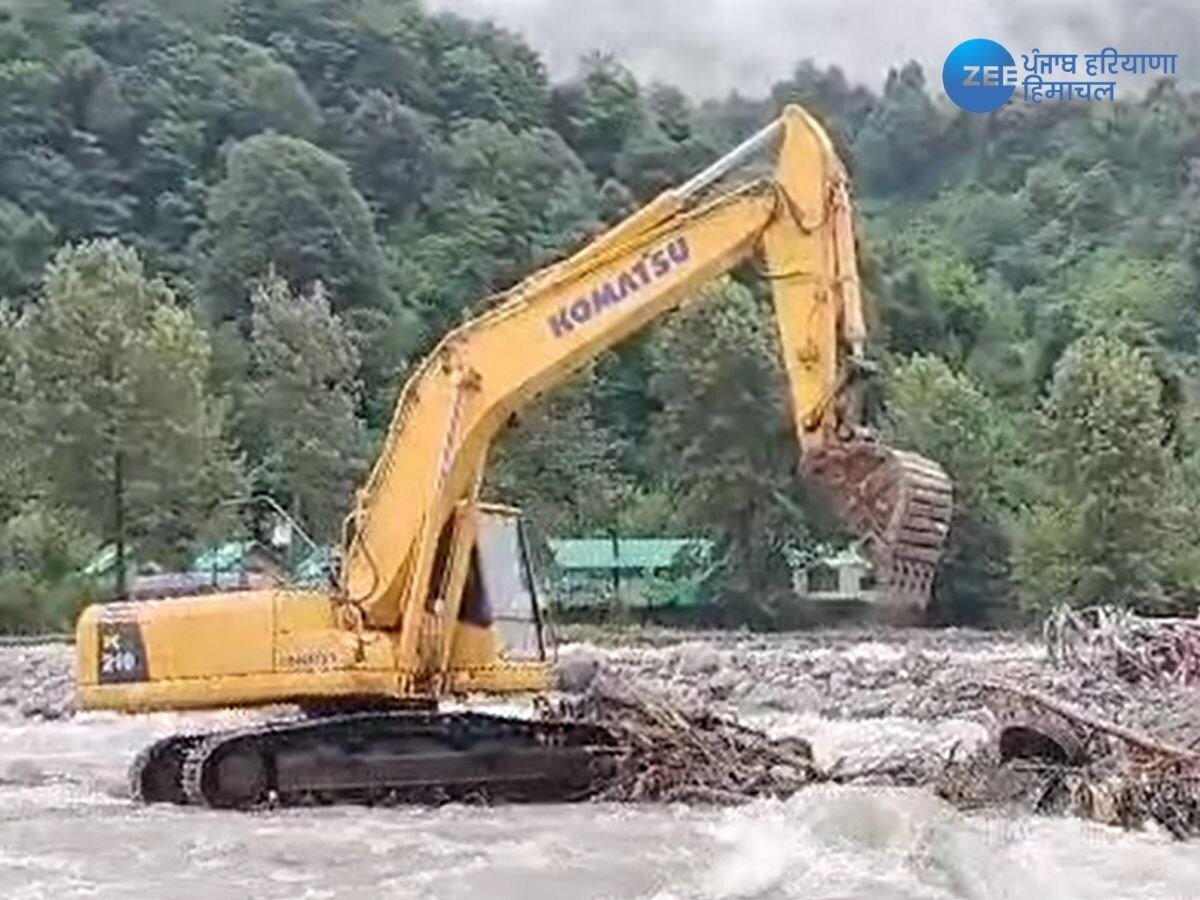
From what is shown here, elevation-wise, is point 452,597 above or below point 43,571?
below

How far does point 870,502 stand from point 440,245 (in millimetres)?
79609

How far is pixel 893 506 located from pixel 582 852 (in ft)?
9.95

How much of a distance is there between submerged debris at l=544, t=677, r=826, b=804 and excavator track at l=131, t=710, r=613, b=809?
0.95 ft

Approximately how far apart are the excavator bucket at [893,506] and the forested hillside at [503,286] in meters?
3.75

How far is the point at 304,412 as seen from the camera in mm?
59094

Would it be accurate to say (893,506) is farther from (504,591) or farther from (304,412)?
(304,412)

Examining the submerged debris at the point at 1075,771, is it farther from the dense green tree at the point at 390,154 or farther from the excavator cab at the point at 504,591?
the dense green tree at the point at 390,154

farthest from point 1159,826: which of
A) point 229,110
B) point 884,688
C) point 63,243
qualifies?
point 229,110

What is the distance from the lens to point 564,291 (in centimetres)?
1780

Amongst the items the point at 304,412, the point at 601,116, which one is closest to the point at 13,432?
the point at 304,412

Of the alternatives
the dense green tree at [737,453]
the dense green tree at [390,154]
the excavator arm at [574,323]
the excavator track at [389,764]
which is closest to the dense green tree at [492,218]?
the dense green tree at [390,154]

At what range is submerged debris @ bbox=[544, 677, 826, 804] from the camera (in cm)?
1741

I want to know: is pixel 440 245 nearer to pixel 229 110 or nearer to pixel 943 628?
pixel 229 110

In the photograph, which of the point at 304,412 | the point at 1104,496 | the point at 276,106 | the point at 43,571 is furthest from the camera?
the point at 276,106
